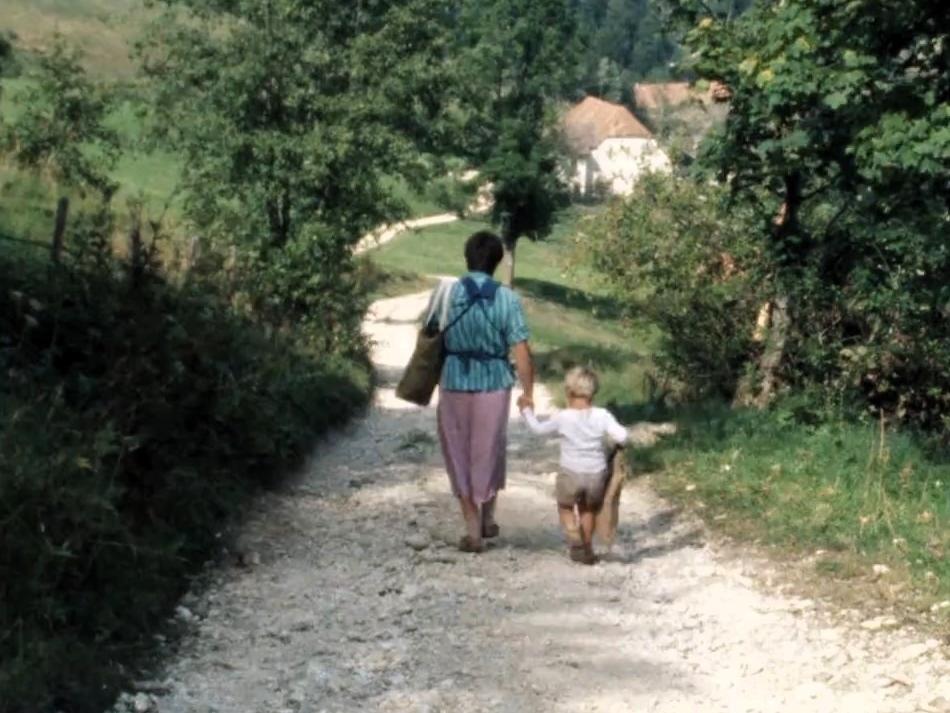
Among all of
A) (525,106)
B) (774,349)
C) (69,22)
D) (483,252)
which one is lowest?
(774,349)

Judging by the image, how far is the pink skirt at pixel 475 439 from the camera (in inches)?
367

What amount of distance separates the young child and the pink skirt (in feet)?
0.88

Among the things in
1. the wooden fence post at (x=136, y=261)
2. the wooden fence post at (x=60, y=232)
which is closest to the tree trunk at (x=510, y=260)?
the wooden fence post at (x=60, y=232)

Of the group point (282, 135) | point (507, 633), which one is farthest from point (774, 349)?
point (507, 633)

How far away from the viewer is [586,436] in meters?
9.36

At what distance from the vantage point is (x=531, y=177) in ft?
202

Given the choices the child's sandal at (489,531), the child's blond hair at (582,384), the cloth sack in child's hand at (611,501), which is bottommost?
the child's sandal at (489,531)

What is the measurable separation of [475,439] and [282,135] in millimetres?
10931

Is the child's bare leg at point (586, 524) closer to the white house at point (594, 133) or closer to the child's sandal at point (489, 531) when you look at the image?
the child's sandal at point (489, 531)

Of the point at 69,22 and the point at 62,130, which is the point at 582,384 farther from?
the point at 69,22

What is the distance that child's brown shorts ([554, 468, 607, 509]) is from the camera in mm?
9391

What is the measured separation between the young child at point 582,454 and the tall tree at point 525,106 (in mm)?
50374

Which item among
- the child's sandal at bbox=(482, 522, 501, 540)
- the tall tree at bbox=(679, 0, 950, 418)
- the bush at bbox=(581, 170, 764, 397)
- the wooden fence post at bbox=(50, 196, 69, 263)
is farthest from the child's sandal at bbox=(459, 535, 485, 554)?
the bush at bbox=(581, 170, 764, 397)

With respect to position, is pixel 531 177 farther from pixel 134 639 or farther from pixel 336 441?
pixel 134 639
